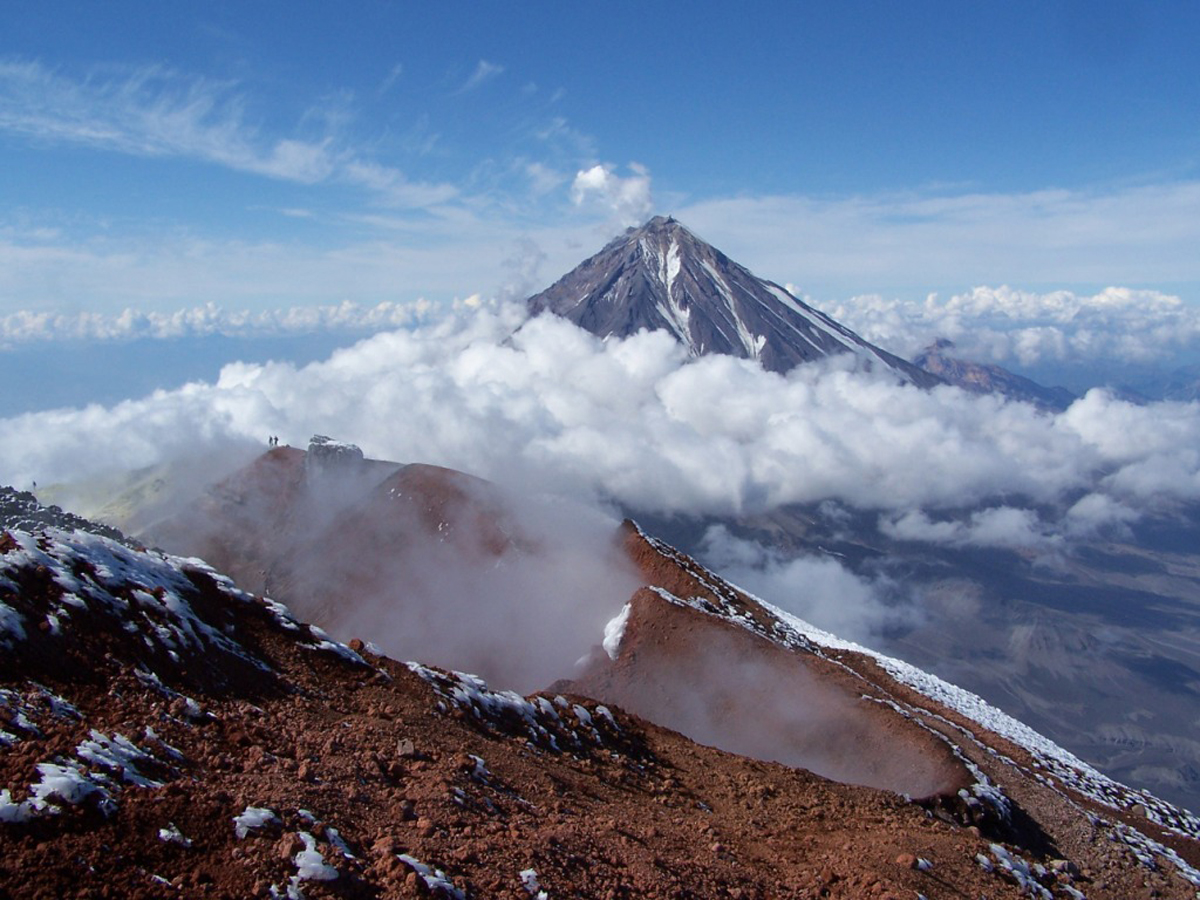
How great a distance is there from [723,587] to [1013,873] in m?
27.6

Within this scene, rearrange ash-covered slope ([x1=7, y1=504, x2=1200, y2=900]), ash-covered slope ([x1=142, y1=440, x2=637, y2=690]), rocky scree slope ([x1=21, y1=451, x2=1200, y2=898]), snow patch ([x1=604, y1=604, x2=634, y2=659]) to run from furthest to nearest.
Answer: ash-covered slope ([x1=142, y1=440, x2=637, y2=690]) → snow patch ([x1=604, y1=604, x2=634, y2=659]) → rocky scree slope ([x1=21, y1=451, x2=1200, y2=898]) → ash-covered slope ([x1=7, y1=504, x2=1200, y2=900])

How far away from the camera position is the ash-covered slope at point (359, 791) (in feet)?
26.5

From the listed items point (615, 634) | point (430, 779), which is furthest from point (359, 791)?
point (615, 634)

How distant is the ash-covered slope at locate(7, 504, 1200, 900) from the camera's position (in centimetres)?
809

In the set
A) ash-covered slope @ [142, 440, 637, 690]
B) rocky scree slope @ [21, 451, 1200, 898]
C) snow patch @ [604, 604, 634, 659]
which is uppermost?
rocky scree slope @ [21, 451, 1200, 898]

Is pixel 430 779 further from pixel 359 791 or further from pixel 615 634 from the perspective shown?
pixel 615 634

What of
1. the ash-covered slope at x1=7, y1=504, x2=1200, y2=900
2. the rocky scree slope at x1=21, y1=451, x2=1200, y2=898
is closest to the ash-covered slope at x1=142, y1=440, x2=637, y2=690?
the rocky scree slope at x1=21, y1=451, x2=1200, y2=898

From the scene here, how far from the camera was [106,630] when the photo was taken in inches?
480

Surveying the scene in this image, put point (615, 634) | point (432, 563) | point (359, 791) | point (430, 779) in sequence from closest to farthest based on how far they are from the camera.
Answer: point (359, 791) → point (430, 779) → point (615, 634) → point (432, 563)

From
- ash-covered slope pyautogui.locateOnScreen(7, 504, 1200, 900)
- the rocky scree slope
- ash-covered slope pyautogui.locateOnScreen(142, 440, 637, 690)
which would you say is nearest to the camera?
ash-covered slope pyautogui.locateOnScreen(7, 504, 1200, 900)

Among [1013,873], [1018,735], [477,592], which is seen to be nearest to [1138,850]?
[1013,873]

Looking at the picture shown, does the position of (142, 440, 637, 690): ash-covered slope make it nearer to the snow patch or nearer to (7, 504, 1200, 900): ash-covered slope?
the snow patch

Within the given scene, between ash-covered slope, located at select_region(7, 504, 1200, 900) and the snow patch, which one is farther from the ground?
ash-covered slope, located at select_region(7, 504, 1200, 900)

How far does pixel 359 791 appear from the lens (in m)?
10.3
